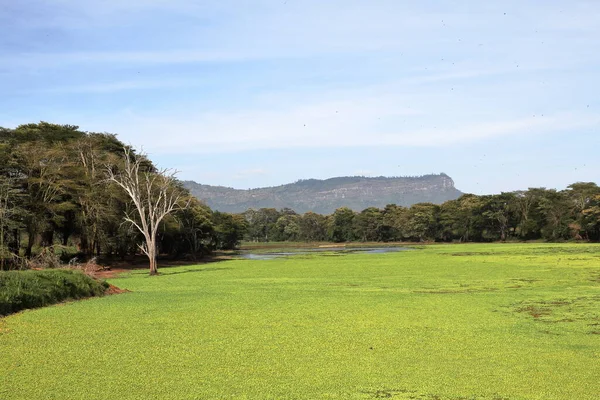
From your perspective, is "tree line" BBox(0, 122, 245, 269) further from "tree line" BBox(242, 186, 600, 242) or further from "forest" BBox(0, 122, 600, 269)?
"tree line" BBox(242, 186, 600, 242)

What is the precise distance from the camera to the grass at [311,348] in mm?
7473

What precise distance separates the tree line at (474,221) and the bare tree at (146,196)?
2231 inches

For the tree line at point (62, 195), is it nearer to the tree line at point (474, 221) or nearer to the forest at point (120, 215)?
the forest at point (120, 215)

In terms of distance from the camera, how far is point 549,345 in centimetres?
991

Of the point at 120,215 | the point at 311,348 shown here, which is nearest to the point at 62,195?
the point at 120,215

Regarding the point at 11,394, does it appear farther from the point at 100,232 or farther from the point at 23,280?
the point at 100,232

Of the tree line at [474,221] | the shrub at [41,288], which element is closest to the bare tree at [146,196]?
the shrub at [41,288]

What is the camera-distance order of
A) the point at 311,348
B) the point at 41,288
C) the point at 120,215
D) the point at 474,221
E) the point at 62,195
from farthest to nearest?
the point at 474,221
the point at 120,215
the point at 62,195
the point at 41,288
the point at 311,348

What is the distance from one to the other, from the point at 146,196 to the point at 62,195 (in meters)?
7.93

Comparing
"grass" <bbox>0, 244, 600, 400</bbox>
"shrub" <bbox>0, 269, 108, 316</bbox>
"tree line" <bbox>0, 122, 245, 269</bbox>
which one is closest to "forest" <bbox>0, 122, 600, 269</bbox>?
"tree line" <bbox>0, 122, 245, 269</bbox>

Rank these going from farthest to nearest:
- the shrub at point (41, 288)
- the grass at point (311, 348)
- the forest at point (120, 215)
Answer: the forest at point (120, 215)
the shrub at point (41, 288)
the grass at point (311, 348)

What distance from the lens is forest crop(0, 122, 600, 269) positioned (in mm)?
35969

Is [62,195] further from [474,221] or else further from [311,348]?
[474,221]

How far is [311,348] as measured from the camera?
9859 millimetres
